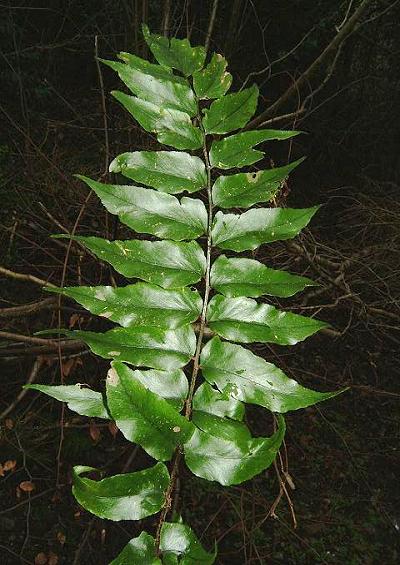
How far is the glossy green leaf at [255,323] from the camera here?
0.76 meters

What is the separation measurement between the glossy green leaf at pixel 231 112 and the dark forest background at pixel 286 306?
513 millimetres

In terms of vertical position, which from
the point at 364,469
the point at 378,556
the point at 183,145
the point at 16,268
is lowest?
the point at 378,556

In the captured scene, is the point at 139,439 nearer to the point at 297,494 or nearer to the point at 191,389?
the point at 191,389

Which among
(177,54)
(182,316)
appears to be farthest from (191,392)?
(177,54)

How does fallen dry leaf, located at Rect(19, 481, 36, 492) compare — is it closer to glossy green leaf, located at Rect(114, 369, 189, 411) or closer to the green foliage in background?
the green foliage in background

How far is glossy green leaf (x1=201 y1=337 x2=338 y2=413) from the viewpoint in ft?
2.25

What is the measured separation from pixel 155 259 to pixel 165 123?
0.30m

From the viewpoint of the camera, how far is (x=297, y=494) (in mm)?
3322

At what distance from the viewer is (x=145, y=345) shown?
28.3 inches

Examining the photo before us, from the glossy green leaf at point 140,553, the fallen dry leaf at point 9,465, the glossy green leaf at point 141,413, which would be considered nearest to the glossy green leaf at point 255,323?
the glossy green leaf at point 141,413

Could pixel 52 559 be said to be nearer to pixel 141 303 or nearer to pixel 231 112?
pixel 141 303

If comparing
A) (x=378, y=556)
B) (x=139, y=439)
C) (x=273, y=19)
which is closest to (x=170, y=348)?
(x=139, y=439)

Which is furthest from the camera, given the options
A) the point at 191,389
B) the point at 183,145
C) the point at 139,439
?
the point at 183,145

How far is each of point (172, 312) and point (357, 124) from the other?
5.81m
